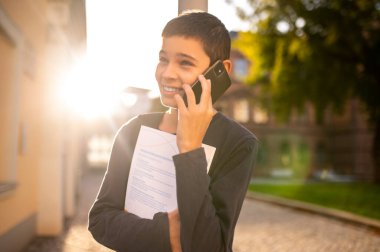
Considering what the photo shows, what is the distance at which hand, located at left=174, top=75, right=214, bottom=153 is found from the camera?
1574 mm

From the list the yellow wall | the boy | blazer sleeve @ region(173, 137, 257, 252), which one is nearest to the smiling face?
the boy

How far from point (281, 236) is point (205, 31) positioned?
316 inches

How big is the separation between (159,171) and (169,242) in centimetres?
24

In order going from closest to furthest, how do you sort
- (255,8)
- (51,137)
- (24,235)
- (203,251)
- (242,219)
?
(203,251) < (24,235) < (51,137) < (242,219) < (255,8)

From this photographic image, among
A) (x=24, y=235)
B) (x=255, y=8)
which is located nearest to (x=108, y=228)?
(x=24, y=235)

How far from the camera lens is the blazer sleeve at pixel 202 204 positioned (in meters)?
1.56

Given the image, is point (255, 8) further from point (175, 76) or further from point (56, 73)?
point (175, 76)

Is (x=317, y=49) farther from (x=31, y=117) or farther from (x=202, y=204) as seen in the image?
(x=202, y=204)

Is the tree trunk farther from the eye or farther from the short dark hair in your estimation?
the eye

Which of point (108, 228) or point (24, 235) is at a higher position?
point (108, 228)

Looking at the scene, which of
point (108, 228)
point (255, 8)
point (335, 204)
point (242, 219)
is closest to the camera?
point (108, 228)

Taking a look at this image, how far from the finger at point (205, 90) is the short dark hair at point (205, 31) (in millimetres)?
133

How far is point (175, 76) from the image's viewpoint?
1671 mm

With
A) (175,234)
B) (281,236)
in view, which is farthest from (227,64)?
(281,236)
